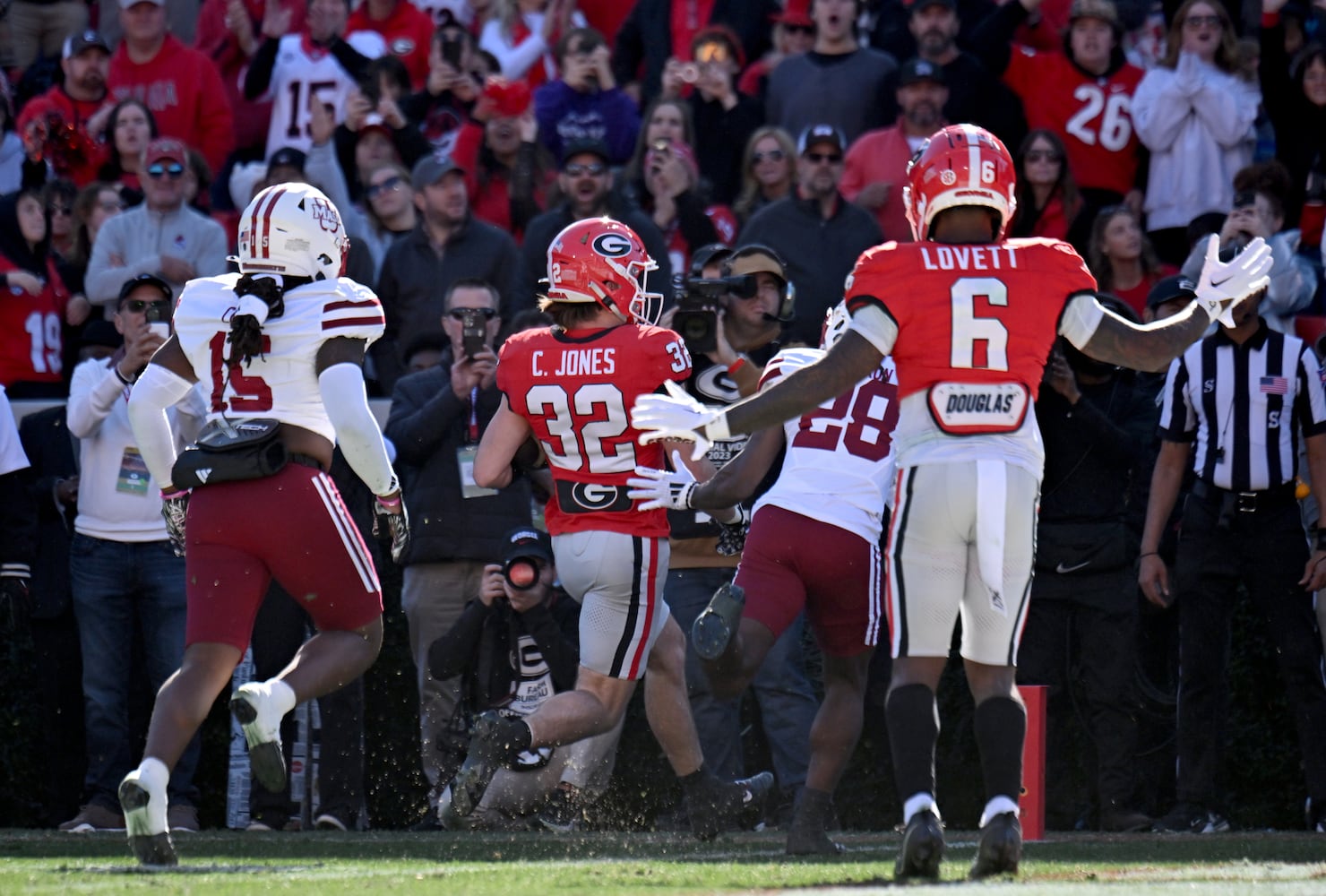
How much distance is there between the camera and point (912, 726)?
545cm

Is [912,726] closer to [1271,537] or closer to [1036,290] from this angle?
[1036,290]

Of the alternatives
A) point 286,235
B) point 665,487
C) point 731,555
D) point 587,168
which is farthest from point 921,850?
point 587,168

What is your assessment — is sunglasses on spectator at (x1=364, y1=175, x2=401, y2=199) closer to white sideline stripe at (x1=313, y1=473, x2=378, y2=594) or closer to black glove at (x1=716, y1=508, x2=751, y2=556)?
black glove at (x1=716, y1=508, x2=751, y2=556)

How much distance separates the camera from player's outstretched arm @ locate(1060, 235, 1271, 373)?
560cm

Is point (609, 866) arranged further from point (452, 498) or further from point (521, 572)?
point (452, 498)

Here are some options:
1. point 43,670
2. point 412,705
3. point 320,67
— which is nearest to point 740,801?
point 412,705

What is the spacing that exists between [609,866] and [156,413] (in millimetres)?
2074

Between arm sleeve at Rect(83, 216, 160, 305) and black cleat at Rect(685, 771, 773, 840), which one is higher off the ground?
arm sleeve at Rect(83, 216, 160, 305)

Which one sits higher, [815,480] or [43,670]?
[815,480]

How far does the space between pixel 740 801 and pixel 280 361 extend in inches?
88.7

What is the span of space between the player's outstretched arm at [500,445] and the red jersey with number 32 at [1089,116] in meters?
5.12

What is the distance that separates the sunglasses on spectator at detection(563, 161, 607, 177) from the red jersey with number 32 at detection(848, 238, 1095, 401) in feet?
15.8

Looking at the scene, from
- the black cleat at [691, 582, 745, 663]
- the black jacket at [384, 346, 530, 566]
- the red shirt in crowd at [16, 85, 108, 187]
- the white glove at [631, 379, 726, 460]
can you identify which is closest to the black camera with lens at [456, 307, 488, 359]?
the black jacket at [384, 346, 530, 566]

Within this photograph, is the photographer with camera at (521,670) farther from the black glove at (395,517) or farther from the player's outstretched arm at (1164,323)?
the player's outstretched arm at (1164,323)
